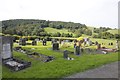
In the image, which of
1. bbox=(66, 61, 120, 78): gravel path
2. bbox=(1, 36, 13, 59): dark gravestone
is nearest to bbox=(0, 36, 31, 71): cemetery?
bbox=(1, 36, 13, 59): dark gravestone

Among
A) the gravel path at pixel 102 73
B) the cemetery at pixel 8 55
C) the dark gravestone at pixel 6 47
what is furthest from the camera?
the dark gravestone at pixel 6 47

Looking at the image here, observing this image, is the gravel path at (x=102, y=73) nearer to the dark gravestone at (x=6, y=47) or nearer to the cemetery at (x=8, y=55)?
the cemetery at (x=8, y=55)

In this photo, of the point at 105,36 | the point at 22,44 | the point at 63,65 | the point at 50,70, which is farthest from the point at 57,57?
the point at 105,36

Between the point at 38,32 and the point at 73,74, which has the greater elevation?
the point at 38,32

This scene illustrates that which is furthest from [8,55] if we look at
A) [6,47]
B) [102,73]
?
[102,73]

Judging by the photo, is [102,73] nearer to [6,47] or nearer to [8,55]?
[8,55]

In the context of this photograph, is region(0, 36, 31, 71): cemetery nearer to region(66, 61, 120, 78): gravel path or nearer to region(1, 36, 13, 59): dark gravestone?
region(1, 36, 13, 59): dark gravestone

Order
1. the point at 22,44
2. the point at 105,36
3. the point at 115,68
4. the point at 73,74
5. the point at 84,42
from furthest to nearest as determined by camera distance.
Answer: the point at 105,36, the point at 84,42, the point at 22,44, the point at 115,68, the point at 73,74

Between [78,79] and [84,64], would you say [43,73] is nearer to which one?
[78,79]

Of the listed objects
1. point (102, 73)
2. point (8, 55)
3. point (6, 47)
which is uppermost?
point (6, 47)

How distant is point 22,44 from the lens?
3262 cm

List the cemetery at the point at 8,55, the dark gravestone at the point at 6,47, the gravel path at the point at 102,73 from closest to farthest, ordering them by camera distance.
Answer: the gravel path at the point at 102,73 → the cemetery at the point at 8,55 → the dark gravestone at the point at 6,47

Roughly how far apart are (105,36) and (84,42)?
18327 mm

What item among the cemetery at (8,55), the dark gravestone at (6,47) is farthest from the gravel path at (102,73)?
the dark gravestone at (6,47)
